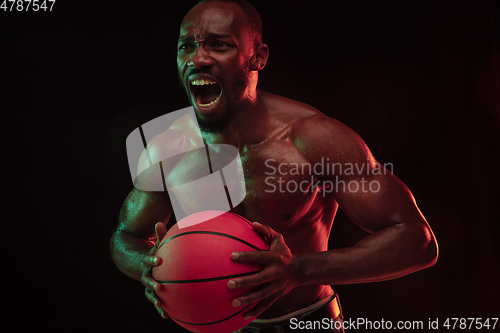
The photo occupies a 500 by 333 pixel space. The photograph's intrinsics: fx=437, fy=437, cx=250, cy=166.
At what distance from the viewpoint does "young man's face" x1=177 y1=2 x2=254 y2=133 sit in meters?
1.16

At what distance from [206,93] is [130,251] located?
0.49 m

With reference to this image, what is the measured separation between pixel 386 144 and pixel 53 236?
1552 mm

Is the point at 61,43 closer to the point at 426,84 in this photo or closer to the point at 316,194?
the point at 316,194

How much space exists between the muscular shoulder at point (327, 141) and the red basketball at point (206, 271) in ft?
0.96

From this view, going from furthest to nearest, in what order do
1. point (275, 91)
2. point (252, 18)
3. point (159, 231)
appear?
point (275, 91)
point (252, 18)
point (159, 231)

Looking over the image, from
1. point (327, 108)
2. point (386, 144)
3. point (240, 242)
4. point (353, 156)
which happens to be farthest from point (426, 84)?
point (240, 242)

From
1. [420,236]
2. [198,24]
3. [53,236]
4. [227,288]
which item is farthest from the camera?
[53,236]

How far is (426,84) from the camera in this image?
1.89 m

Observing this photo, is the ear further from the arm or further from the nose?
the arm

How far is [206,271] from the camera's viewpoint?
0.90 metres

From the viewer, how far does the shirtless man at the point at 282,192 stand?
1035 mm

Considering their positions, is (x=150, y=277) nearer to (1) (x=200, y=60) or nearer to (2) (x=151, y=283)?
(2) (x=151, y=283)

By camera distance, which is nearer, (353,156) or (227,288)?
(227,288)

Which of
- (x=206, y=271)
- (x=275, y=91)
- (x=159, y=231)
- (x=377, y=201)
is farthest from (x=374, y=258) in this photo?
(x=275, y=91)
